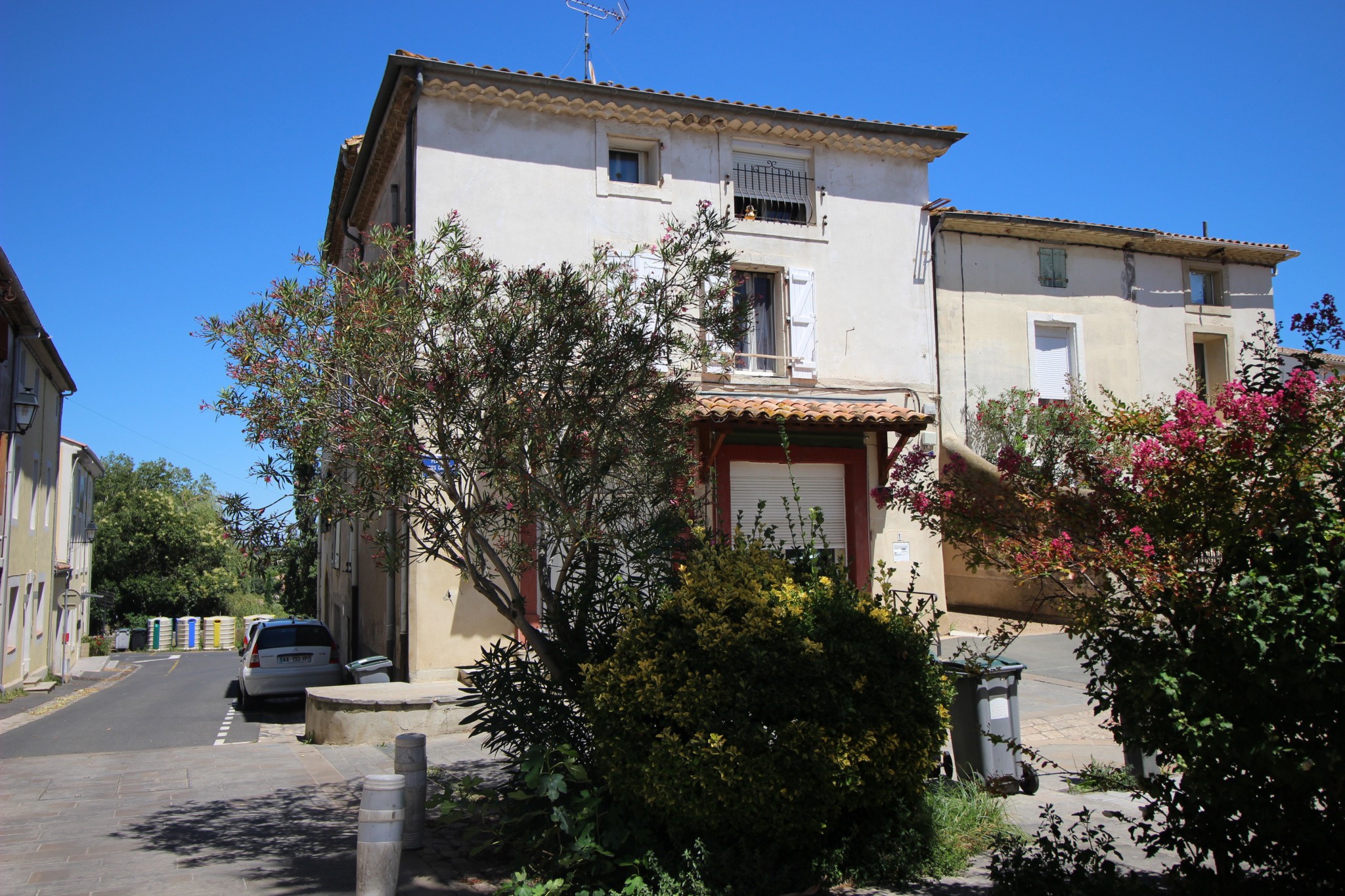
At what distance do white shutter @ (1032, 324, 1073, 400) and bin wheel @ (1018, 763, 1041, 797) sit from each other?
41.0ft

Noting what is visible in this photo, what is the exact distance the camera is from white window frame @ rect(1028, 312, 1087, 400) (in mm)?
18297

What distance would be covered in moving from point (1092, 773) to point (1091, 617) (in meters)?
3.70

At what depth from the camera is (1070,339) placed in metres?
18.7

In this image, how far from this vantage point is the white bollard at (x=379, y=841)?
5.25 metres

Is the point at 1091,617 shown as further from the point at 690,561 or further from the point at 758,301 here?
the point at 758,301

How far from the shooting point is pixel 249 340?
6.54 m

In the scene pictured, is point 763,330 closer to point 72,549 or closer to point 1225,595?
point 1225,595

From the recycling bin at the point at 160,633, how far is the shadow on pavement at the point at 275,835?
36254 mm

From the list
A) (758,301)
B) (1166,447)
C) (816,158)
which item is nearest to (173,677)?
(758,301)

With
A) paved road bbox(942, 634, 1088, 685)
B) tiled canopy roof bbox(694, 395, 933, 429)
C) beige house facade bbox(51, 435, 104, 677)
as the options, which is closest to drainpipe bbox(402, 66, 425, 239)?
tiled canopy roof bbox(694, 395, 933, 429)

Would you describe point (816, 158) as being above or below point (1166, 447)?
above

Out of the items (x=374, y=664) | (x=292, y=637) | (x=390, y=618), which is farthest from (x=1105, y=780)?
(x=292, y=637)

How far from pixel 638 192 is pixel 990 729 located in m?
10.5

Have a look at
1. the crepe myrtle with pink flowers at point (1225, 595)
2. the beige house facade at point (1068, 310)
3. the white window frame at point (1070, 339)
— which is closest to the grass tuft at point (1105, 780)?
the crepe myrtle with pink flowers at point (1225, 595)
